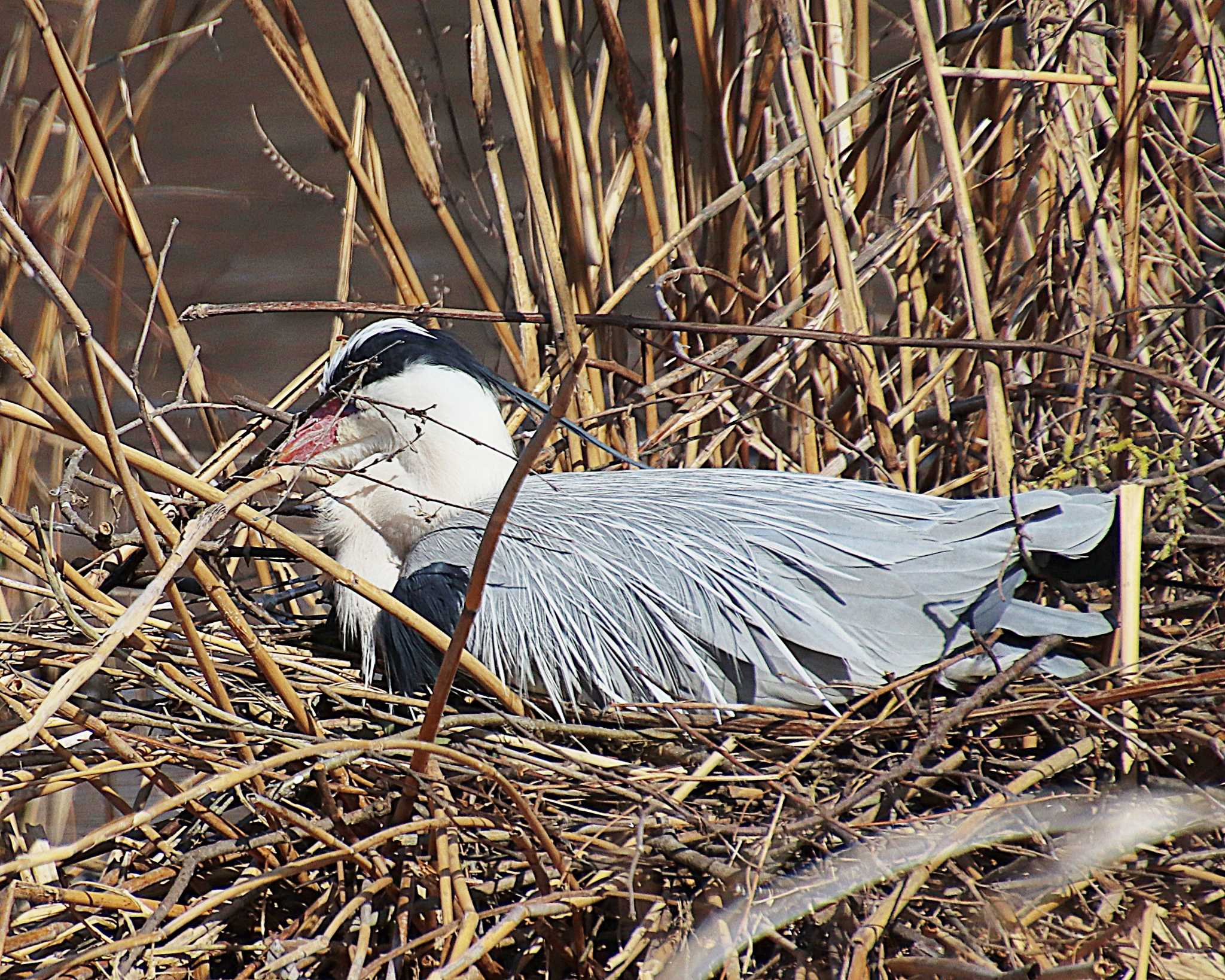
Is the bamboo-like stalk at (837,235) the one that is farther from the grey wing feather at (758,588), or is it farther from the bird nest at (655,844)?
the bird nest at (655,844)

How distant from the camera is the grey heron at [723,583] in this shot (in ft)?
5.07

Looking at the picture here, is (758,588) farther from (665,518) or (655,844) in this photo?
(655,844)

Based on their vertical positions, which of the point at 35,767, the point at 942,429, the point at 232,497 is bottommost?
the point at 35,767

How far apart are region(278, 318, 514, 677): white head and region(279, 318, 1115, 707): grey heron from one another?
5cm

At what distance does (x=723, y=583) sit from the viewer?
1638 millimetres

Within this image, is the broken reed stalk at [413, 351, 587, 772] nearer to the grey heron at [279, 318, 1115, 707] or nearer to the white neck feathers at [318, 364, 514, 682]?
the grey heron at [279, 318, 1115, 707]

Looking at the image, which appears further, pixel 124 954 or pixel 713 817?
pixel 713 817

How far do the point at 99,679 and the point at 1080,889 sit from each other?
1.06 meters

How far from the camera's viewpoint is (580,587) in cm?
168

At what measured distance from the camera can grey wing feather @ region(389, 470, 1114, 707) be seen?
5.09 ft

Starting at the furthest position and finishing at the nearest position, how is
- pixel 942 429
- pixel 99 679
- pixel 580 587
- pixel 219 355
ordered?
1. pixel 219 355
2. pixel 942 429
3. pixel 580 587
4. pixel 99 679

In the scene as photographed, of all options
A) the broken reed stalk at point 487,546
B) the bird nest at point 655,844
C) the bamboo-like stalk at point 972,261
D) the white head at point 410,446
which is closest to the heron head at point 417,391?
the white head at point 410,446

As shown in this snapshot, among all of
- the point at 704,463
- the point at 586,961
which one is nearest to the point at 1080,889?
the point at 586,961

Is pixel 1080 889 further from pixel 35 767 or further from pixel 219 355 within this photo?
pixel 219 355
